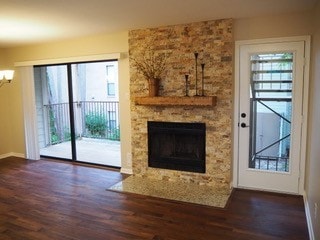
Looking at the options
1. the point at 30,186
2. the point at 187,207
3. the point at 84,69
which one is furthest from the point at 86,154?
the point at 187,207

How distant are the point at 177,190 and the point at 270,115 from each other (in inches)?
66.4

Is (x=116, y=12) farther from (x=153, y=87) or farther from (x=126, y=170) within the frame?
(x=126, y=170)

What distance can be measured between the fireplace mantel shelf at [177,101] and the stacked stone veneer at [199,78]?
0.64 ft

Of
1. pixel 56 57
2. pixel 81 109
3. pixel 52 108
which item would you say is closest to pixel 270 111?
pixel 56 57

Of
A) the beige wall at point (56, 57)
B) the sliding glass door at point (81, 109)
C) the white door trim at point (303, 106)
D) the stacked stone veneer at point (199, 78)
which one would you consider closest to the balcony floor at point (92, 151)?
the sliding glass door at point (81, 109)

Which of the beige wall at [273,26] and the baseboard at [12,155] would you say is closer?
the beige wall at [273,26]

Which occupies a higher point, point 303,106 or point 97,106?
point 303,106

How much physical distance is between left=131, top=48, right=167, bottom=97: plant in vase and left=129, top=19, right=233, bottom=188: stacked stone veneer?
68mm

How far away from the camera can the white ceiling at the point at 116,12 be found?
A: 2.95 m

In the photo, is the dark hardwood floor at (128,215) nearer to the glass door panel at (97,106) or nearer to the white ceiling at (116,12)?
the white ceiling at (116,12)

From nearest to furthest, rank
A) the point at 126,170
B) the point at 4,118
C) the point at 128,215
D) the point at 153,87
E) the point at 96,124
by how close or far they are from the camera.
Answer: the point at 128,215 → the point at 153,87 → the point at 126,170 → the point at 4,118 → the point at 96,124

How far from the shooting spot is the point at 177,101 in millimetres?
3969

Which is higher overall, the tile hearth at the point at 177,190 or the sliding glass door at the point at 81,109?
the sliding glass door at the point at 81,109

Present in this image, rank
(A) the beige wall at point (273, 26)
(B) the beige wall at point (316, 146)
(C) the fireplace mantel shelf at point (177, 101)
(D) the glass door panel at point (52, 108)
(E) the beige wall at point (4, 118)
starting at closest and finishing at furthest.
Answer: (B) the beige wall at point (316, 146)
(A) the beige wall at point (273, 26)
(C) the fireplace mantel shelf at point (177, 101)
(E) the beige wall at point (4, 118)
(D) the glass door panel at point (52, 108)
